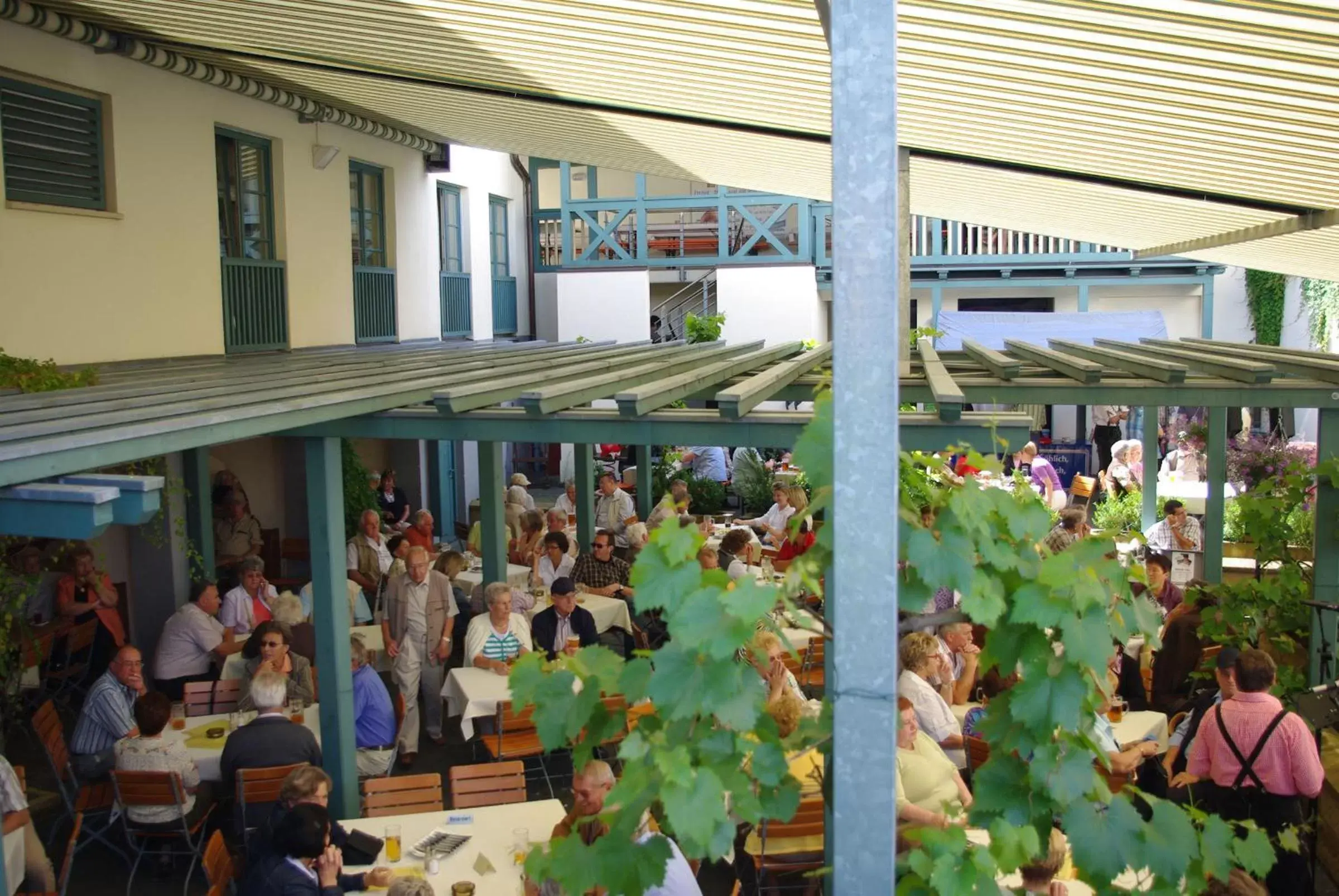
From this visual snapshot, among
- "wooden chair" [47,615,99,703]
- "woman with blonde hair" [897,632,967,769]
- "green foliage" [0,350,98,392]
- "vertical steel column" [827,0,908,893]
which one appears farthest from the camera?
"wooden chair" [47,615,99,703]

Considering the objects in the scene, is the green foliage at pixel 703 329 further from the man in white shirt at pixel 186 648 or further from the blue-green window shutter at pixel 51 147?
the man in white shirt at pixel 186 648

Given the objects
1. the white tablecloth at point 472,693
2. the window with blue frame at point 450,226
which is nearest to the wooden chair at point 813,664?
the white tablecloth at point 472,693

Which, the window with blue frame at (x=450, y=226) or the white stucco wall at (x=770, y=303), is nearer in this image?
the window with blue frame at (x=450, y=226)

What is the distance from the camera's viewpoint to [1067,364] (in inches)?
366

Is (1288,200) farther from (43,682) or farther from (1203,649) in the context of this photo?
(43,682)

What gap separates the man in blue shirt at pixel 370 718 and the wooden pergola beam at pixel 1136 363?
5478 millimetres

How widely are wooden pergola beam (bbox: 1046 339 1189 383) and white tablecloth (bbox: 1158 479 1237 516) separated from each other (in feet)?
10.1

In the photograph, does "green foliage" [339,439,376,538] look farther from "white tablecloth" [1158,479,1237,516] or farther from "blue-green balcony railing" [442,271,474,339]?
"white tablecloth" [1158,479,1237,516]

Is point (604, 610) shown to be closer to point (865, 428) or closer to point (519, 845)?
point (519, 845)

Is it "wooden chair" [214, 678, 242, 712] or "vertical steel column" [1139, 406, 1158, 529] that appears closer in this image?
"wooden chair" [214, 678, 242, 712]

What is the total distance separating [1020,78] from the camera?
17.4 feet

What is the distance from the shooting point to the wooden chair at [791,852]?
623 centimetres

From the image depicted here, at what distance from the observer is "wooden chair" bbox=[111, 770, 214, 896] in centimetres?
647

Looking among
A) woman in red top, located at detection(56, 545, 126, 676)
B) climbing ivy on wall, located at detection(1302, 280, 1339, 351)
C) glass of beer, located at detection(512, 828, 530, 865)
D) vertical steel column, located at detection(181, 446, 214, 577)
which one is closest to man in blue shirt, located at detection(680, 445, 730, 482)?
vertical steel column, located at detection(181, 446, 214, 577)
